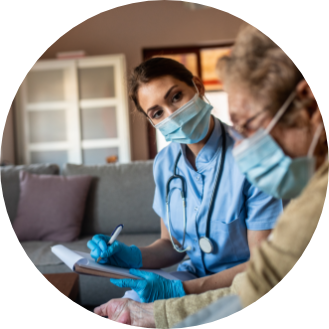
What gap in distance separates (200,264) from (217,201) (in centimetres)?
19

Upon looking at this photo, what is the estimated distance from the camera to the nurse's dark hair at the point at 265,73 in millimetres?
364

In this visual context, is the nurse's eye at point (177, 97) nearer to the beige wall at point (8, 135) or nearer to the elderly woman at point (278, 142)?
the elderly woman at point (278, 142)

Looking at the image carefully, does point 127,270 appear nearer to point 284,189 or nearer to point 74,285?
point 74,285

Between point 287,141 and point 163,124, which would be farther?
point 163,124

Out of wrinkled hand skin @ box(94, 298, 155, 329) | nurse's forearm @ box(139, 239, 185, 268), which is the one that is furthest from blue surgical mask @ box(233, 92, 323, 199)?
nurse's forearm @ box(139, 239, 185, 268)

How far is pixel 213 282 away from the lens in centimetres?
61

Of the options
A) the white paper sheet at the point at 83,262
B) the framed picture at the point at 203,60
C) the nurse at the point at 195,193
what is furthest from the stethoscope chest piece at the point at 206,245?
the framed picture at the point at 203,60

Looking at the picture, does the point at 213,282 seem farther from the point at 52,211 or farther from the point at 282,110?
the point at 52,211

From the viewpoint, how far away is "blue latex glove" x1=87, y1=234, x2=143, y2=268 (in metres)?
0.68

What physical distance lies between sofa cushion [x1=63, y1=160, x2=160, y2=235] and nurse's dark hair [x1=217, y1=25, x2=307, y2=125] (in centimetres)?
51

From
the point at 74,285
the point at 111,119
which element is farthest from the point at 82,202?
the point at 111,119

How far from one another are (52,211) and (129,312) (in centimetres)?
45

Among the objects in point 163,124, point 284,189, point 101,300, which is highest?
point 163,124

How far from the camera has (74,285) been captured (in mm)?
813
